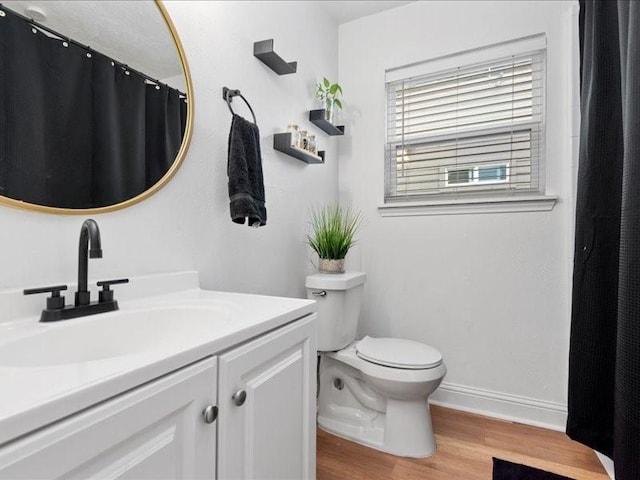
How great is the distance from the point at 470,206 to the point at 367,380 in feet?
3.59

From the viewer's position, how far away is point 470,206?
6.40 ft

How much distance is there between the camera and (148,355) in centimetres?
56

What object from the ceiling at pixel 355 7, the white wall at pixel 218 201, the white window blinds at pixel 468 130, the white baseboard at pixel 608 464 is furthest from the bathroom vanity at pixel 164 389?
the ceiling at pixel 355 7

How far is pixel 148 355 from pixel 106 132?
74 cm

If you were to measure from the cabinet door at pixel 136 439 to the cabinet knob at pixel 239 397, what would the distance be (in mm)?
60

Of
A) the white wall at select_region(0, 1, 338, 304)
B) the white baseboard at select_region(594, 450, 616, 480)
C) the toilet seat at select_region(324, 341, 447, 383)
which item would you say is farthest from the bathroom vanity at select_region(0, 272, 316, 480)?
the white baseboard at select_region(594, 450, 616, 480)

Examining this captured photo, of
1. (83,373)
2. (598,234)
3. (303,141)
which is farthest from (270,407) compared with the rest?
(598,234)

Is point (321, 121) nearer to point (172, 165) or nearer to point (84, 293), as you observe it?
point (172, 165)

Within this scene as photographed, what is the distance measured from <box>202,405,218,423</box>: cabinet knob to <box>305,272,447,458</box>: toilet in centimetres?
104

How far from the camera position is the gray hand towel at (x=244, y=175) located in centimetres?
127

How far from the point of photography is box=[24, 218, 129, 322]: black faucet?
0.78m

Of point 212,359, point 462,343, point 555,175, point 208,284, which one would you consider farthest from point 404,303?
point 212,359

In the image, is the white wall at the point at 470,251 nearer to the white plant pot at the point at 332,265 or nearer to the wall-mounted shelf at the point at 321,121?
the wall-mounted shelf at the point at 321,121

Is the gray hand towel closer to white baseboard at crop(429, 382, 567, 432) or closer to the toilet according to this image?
the toilet
